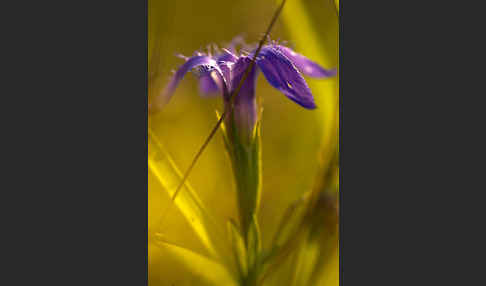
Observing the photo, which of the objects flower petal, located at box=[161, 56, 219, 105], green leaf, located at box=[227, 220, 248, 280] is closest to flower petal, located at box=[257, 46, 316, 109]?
flower petal, located at box=[161, 56, 219, 105]

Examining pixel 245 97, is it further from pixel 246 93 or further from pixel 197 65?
pixel 197 65

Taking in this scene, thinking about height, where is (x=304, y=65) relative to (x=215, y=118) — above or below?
above

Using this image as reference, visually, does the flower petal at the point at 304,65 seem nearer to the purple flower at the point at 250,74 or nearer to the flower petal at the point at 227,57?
the purple flower at the point at 250,74

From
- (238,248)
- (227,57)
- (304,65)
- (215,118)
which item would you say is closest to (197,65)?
(227,57)

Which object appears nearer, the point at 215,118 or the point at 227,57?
the point at 227,57

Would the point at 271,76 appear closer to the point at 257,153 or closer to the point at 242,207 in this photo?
the point at 257,153

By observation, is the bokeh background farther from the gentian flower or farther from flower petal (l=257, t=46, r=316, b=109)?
flower petal (l=257, t=46, r=316, b=109)

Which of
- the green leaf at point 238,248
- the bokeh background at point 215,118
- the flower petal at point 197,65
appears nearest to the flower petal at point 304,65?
the bokeh background at point 215,118
